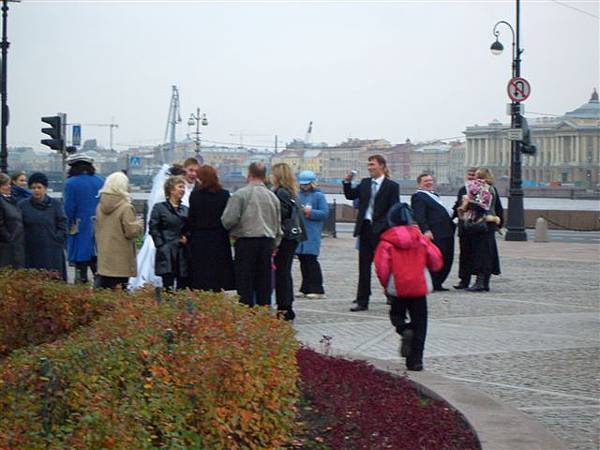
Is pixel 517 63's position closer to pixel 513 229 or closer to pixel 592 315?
pixel 513 229

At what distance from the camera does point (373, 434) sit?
6961mm

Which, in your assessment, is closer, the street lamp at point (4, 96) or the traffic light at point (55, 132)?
the traffic light at point (55, 132)

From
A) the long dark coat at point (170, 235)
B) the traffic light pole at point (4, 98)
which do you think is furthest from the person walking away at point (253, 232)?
the traffic light pole at point (4, 98)

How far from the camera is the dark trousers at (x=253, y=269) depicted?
1216 cm

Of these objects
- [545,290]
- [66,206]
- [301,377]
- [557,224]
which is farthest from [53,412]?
[557,224]

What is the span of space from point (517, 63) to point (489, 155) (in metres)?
56.0

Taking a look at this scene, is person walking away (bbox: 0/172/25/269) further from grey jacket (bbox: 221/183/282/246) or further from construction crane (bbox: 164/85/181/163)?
construction crane (bbox: 164/85/181/163)

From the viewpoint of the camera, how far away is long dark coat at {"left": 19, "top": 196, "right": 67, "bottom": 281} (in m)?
Result: 13.7

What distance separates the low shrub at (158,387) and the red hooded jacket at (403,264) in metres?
2.94

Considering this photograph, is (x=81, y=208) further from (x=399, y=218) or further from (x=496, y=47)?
(x=496, y=47)

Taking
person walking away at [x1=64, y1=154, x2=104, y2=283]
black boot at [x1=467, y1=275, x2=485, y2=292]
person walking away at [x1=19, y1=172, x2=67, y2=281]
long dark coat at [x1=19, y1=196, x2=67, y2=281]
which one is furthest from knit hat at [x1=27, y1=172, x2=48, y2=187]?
black boot at [x1=467, y1=275, x2=485, y2=292]

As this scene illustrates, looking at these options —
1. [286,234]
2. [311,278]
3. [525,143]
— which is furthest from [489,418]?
[525,143]

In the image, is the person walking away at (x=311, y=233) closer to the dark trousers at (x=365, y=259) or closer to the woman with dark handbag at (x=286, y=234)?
the dark trousers at (x=365, y=259)

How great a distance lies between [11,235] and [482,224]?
24.2ft
